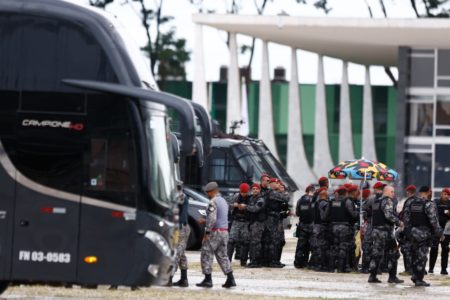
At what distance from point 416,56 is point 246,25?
263 inches

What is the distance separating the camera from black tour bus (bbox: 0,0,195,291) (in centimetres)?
1589

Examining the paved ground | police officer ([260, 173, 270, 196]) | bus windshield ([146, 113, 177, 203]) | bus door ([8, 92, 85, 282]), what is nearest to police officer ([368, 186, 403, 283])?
the paved ground

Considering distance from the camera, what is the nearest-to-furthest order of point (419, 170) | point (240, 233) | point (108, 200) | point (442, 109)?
point (108, 200)
point (240, 233)
point (419, 170)
point (442, 109)

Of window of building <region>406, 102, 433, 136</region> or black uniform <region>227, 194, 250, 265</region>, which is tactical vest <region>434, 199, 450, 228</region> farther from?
window of building <region>406, 102, 433, 136</region>

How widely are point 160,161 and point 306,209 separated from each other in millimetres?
10938

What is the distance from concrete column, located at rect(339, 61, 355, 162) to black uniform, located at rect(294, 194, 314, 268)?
36.8 meters

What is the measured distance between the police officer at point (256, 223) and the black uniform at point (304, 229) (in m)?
0.72

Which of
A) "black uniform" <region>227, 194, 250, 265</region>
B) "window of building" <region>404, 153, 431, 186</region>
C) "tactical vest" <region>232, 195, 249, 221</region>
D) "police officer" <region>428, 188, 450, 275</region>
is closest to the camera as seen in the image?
"police officer" <region>428, 188, 450, 275</region>

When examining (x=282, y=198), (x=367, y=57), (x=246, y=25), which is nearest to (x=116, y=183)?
(x=282, y=198)

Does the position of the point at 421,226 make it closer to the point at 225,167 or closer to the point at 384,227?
the point at 384,227

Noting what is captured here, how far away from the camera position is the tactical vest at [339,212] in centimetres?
2539

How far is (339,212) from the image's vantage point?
25.5 m

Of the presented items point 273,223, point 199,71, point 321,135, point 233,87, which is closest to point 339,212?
point 273,223

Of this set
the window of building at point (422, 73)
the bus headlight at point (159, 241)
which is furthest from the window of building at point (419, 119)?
the bus headlight at point (159, 241)
